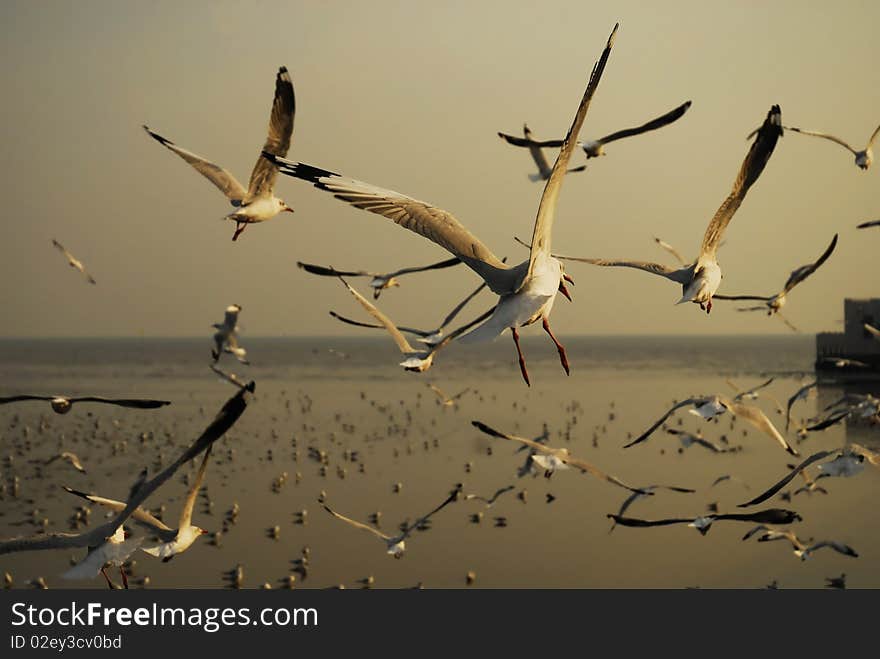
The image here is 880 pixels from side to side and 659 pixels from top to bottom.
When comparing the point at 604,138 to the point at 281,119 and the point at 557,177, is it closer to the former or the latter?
the point at 281,119

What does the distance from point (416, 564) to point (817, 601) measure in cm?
1146

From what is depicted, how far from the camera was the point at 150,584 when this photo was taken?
21672 mm

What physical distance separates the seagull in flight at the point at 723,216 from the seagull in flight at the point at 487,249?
1.83 metres

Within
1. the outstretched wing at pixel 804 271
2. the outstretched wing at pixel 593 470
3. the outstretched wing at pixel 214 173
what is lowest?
the outstretched wing at pixel 593 470

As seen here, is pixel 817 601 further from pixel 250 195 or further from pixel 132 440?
pixel 132 440

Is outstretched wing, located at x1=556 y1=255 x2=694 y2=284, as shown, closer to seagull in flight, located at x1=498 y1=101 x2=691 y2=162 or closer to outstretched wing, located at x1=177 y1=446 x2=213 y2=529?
seagull in flight, located at x1=498 y1=101 x2=691 y2=162

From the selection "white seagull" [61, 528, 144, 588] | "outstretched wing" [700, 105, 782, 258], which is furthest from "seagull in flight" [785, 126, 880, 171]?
"white seagull" [61, 528, 144, 588]

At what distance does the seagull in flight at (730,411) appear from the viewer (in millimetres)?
10461

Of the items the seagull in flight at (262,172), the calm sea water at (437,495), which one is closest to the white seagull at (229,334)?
the calm sea water at (437,495)

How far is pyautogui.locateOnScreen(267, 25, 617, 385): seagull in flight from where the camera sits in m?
6.21

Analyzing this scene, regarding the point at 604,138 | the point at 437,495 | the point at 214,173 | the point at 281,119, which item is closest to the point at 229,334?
the point at 214,173

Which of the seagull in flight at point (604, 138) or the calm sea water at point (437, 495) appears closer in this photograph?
the seagull in flight at point (604, 138)

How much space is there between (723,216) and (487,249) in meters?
2.77

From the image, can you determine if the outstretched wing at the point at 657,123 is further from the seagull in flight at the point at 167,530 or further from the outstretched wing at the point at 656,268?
the seagull in flight at the point at 167,530
